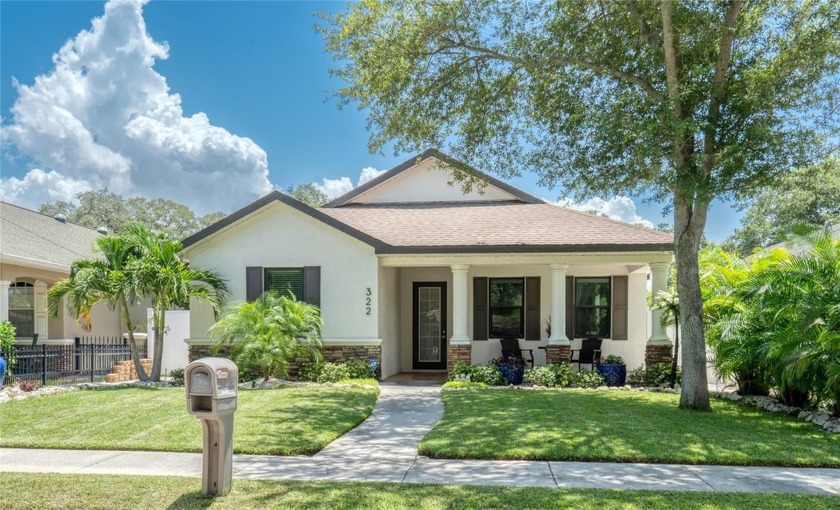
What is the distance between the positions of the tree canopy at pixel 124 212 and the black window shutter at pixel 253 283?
35167mm

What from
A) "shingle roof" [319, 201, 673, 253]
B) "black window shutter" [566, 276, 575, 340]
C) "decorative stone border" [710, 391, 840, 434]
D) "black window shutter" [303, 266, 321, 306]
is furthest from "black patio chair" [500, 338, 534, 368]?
"black window shutter" [303, 266, 321, 306]

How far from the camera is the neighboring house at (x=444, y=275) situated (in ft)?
43.2

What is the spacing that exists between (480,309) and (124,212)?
137 feet

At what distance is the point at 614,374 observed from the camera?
1282 cm

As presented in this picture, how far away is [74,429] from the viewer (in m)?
7.77

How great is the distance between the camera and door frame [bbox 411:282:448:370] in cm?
1566

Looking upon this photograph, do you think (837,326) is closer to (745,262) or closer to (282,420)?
(745,262)

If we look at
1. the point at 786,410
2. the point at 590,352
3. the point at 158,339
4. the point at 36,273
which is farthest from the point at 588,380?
the point at 36,273

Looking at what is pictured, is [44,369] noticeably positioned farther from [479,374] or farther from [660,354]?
[660,354]

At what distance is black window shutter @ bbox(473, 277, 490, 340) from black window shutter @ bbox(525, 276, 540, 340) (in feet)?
3.49

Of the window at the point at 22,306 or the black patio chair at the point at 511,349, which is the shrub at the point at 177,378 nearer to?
the window at the point at 22,306

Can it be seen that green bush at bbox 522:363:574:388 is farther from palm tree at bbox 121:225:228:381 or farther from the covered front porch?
palm tree at bbox 121:225:228:381

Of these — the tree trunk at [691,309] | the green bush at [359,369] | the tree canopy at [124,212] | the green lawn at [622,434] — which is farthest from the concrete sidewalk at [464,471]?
the tree canopy at [124,212]

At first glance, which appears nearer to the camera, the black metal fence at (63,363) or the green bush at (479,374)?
the black metal fence at (63,363)
